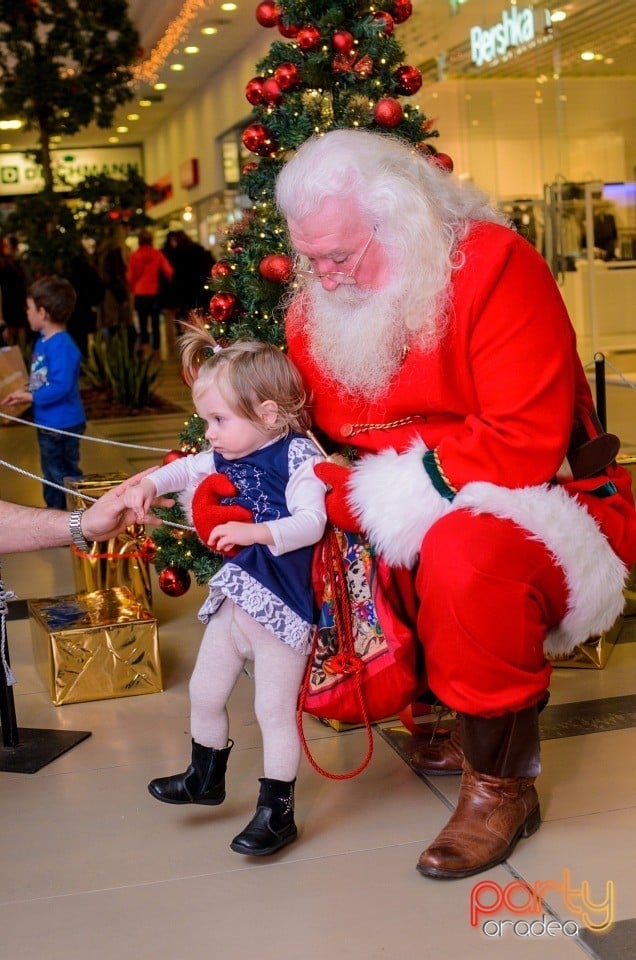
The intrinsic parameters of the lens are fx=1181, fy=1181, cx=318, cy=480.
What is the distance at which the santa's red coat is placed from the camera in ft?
7.77

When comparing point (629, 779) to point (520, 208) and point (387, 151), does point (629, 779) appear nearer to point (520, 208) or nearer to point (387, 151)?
point (387, 151)

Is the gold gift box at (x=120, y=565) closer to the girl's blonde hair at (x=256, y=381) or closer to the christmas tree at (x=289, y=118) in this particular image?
the christmas tree at (x=289, y=118)

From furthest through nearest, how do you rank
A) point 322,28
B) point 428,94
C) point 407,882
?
1. point 428,94
2. point 322,28
3. point 407,882

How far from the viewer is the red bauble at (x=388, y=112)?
3523mm

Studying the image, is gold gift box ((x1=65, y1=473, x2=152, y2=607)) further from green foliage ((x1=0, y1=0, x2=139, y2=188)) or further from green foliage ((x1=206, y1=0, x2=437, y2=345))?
green foliage ((x1=0, y1=0, x2=139, y2=188))

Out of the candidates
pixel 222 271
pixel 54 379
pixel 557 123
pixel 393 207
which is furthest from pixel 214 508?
pixel 557 123

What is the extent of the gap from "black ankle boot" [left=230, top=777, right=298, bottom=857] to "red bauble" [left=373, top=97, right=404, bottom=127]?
6.68 ft

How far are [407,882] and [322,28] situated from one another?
256 cm

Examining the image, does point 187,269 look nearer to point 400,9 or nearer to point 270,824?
point 400,9

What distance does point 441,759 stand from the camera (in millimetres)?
2834

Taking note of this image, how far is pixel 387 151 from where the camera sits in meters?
2.57

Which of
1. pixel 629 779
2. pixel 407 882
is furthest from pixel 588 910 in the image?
pixel 629 779

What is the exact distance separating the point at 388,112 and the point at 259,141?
430mm

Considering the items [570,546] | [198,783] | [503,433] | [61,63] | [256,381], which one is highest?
[61,63]
